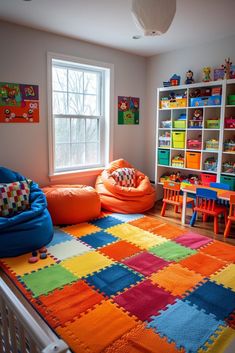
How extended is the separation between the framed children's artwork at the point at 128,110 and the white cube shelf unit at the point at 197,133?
1.82 feet

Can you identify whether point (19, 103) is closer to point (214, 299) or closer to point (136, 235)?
point (136, 235)

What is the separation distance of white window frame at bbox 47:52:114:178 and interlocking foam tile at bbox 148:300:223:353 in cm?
265

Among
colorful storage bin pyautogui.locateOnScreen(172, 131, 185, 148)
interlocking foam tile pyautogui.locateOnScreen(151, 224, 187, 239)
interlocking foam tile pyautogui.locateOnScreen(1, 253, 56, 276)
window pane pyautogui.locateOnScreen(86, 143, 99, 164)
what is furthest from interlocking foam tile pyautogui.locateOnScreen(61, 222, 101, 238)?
colorful storage bin pyautogui.locateOnScreen(172, 131, 185, 148)

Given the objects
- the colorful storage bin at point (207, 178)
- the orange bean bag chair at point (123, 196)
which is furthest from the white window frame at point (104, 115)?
the colorful storage bin at point (207, 178)

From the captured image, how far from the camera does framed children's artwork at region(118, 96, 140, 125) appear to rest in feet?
16.0

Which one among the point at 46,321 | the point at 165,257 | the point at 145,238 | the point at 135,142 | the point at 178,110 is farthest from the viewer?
the point at 135,142

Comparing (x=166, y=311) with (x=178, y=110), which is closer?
(x=166, y=311)

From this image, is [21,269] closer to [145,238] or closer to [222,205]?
[145,238]

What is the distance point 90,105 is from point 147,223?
212 centimetres

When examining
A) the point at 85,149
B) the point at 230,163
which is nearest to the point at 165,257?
the point at 230,163

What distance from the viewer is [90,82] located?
4516mm

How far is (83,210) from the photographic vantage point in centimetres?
374

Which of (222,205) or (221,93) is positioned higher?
(221,93)

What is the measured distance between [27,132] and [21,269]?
74.5 inches
